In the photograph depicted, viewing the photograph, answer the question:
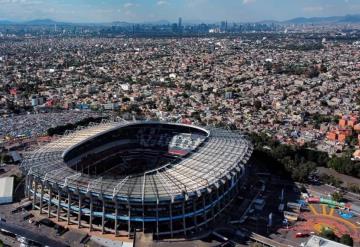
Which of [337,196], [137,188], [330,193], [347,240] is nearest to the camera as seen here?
[347,240]

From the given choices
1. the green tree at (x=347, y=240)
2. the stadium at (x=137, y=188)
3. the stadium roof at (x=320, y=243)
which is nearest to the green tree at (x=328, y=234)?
the green tree at (x=347, y=240)

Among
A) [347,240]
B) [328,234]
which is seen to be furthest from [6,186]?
[347,240]

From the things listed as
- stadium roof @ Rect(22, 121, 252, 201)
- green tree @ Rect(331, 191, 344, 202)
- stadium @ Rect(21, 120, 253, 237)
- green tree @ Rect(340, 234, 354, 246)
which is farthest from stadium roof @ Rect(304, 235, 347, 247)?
green tree @ Rect(331, 191, 344, 202)

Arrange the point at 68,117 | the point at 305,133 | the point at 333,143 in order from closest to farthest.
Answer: the point at 333,143
the point at 305,133
the point at 68,117

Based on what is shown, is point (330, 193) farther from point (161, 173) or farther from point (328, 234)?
point (161, 173)

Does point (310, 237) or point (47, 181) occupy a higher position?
point (47, 181)

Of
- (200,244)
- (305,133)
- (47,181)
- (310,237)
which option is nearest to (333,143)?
(305,133)

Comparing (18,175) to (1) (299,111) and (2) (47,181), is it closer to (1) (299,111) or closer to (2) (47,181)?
(2) (47,181)
